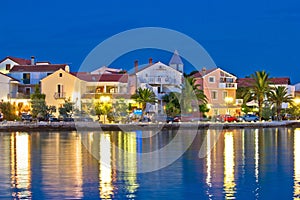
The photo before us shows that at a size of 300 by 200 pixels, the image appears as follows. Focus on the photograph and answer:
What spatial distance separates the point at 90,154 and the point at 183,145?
28.1ft

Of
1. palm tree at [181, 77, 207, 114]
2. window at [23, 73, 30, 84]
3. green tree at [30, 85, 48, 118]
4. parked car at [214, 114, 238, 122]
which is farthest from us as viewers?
window at [23, 73, 30, 84]

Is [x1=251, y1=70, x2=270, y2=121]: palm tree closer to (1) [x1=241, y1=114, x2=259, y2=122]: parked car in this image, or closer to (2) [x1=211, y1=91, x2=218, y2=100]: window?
(1) [x1=241, y1=114, x2=259, y2=122]: parked car

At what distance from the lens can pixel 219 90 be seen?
79.8 metres

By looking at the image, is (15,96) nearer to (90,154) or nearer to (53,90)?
(53,90)

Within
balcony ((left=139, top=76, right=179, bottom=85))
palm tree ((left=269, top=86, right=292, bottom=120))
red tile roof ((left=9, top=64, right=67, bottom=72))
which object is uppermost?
red tile roof ((left=9, top=64, right=67, bottom=72))

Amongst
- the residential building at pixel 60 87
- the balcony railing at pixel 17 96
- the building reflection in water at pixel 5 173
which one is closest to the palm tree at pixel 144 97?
the residential building at pixel 60 87

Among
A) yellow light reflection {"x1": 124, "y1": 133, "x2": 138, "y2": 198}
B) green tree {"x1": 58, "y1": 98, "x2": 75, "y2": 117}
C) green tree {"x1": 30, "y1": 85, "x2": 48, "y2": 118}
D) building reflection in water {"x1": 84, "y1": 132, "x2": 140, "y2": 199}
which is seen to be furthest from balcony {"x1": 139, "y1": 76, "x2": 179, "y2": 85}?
yellow light reflection {"x1": 124, "y1": 133, "x2": 138, "y2": 198}

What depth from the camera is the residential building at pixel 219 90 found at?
7888cm

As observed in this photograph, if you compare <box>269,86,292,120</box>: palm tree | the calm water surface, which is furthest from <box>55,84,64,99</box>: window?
the calm water surface

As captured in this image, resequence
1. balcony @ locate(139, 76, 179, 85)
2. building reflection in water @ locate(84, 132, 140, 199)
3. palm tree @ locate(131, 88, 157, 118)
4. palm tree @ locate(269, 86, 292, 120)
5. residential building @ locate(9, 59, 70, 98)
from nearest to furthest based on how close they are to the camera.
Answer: building reflection in water @ locate(84, 132, 140, 199) < palm tree @ locate(131, 88, 157, 118) < residential building @ locate(9, 59, 70, 98) < palm tree @ locate(269, 86, 292, 120) < balcony @ locate(139, 76, 179, 85)

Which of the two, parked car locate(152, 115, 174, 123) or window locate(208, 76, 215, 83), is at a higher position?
window locate(208, 76, 215, 83)

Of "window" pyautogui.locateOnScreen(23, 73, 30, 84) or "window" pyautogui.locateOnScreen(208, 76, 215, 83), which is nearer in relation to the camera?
"window" pyautogui.locateOnScreen(23, 73, 30, 84)

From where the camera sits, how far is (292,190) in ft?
62.6

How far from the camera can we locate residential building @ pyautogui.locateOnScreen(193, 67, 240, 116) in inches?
3105
